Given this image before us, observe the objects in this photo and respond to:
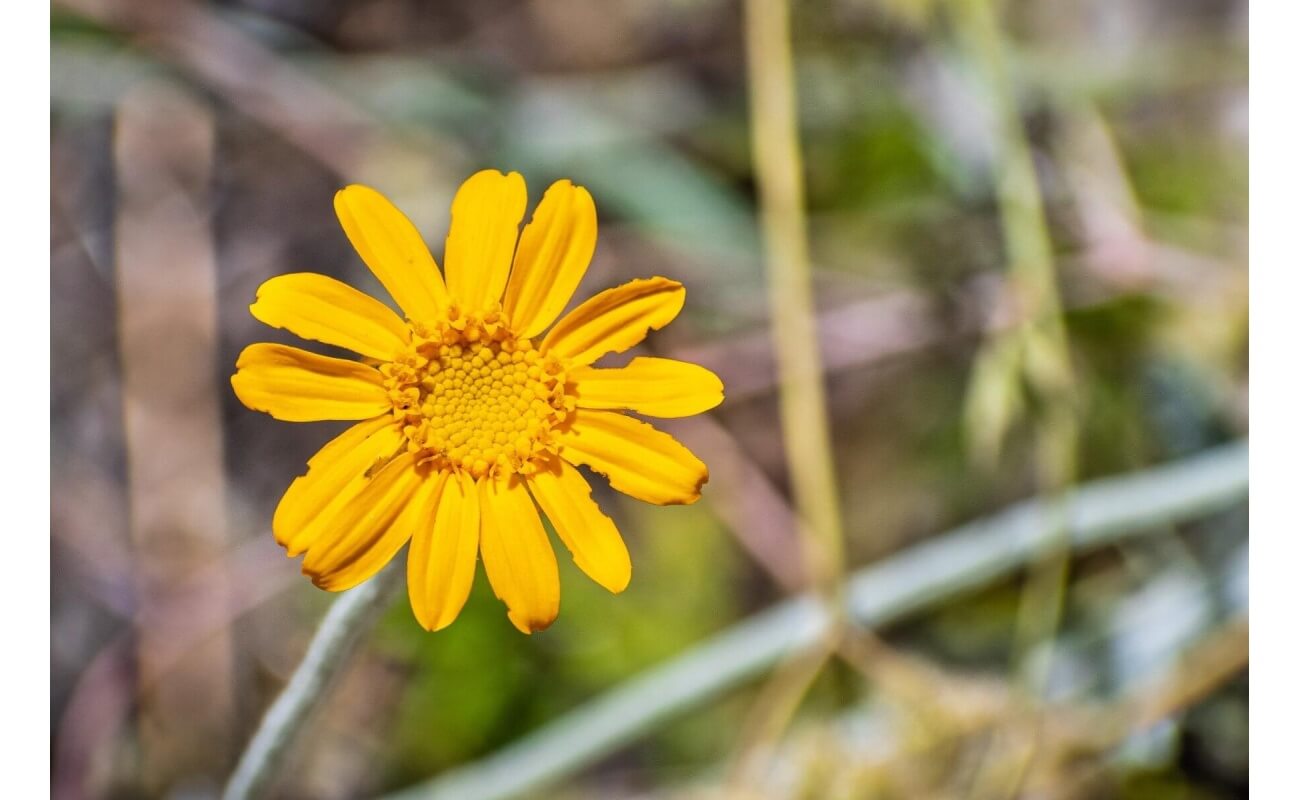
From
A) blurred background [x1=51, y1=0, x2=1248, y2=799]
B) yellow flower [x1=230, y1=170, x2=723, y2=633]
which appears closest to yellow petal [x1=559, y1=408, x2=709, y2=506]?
yellow flower [x1=230, y1=170, x2=723, y2=633]

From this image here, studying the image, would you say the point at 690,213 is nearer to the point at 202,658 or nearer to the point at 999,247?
the point at 999,247

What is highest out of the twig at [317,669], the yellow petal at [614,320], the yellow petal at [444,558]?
the yellow petal at [614,320]

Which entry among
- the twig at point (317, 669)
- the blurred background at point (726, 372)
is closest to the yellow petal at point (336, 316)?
the twig at point (317, 669)

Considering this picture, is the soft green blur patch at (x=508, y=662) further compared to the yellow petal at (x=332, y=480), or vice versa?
the soft green blur patch at (x=508, y=662)

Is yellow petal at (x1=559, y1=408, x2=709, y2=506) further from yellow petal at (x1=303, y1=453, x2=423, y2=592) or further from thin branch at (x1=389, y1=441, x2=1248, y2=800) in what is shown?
thin branch at (x1=389, y1=441, x2=1248, y2=800)

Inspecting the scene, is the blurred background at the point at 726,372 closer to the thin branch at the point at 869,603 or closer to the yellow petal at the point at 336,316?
the thin branch at the point at 869,603
